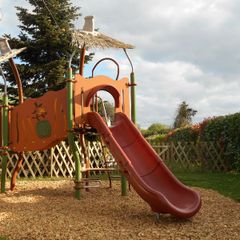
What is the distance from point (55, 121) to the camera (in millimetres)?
8305

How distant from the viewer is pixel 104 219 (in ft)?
19.7

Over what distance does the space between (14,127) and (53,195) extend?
6.00 feet

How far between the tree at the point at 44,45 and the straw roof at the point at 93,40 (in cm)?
→ 786

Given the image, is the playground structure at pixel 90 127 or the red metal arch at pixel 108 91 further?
the red metal arch at pixel 108 91

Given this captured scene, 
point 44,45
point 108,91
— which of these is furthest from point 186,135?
point 108,91

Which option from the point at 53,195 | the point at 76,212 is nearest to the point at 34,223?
the point at 76,212

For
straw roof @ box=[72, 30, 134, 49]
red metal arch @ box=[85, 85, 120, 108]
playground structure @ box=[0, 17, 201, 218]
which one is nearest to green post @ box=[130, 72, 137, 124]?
playground structure @ box=[0, 17, 201, 218]

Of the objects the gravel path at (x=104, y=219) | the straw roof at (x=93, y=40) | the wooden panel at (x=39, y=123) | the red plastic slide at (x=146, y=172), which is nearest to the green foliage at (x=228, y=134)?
the gravel path at (x=104, y=219)

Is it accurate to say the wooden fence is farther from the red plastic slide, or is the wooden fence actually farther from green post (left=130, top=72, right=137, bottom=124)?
the red plastic slide

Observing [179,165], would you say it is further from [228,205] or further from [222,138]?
[228,205]

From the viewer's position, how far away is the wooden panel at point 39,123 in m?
8.23

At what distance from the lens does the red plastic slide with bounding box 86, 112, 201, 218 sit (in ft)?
19.0

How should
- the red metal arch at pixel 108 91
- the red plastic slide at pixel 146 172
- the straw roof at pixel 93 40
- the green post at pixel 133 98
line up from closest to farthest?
the red plastic slide at pixel 146 172
the red metal arch at pixel 108 91
the straw roof at pixel 93 40
the green post at pixel 133 98

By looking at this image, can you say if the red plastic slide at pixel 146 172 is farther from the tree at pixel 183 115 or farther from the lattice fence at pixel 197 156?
the tree at pixel 183 115
